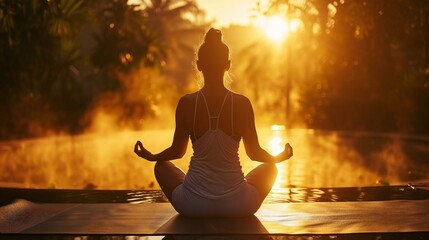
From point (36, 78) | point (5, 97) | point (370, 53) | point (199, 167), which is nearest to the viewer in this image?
point (199, 167)

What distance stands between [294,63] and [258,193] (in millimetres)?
32238

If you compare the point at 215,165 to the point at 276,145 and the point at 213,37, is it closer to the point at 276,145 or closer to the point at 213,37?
the point at 213,37

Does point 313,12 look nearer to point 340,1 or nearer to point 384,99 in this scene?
point 384,99

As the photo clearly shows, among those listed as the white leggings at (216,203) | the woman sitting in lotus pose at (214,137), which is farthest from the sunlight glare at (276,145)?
the woman sitting in lotus pose at (214,137)

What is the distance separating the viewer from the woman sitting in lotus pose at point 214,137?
5.30 m

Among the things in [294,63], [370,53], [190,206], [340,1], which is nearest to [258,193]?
[190,206]

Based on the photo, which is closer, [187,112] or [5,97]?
[187,112]

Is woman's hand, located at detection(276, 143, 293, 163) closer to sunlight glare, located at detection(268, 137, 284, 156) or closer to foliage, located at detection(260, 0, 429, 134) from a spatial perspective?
sunlight glare, located at detection(268, 137, 284, 156)

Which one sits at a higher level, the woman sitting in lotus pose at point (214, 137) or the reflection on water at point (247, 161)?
the woman sitting in lotus pose at point (214, 137)

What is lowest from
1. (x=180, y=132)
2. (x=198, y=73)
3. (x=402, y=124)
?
(x=402, y=124)

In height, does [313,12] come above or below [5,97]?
above

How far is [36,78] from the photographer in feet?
67.4

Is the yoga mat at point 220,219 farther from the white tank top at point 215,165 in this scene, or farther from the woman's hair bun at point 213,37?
the woman's hair bun at point 213,37

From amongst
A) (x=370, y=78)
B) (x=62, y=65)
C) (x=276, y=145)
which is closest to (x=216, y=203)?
(x=276, y=145)
